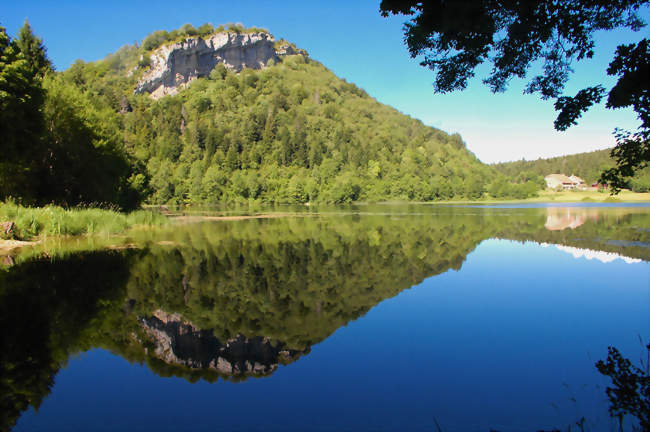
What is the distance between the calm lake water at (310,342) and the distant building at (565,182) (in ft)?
582

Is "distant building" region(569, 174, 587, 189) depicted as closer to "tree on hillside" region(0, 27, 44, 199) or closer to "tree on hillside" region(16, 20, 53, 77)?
"tree on hillside" region(16, 20, 53, 77)

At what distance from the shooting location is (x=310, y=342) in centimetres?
844

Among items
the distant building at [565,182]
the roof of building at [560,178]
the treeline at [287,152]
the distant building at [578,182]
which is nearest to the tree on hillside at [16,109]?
the treeline at [287,152]

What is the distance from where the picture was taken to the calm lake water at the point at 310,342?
5676mm

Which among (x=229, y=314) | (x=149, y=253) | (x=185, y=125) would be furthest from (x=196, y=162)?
(x=229, y=314)

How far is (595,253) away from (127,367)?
20177 millimetres

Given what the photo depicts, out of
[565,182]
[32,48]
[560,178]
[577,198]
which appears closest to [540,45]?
[32,48]

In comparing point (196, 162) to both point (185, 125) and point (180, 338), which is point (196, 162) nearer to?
point (185, 125)

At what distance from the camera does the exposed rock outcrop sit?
728cm

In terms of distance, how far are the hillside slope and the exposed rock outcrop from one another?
10318 cm

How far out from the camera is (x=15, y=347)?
23.9 feet

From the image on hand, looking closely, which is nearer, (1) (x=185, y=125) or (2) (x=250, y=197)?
(2) (x=250, y=197)

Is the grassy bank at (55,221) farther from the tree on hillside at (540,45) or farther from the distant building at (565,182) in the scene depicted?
the distant building at (565,182)

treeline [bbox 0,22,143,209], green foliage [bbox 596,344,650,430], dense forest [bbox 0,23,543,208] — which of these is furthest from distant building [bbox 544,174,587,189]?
green foliage [bbox 596,344,650,430]
